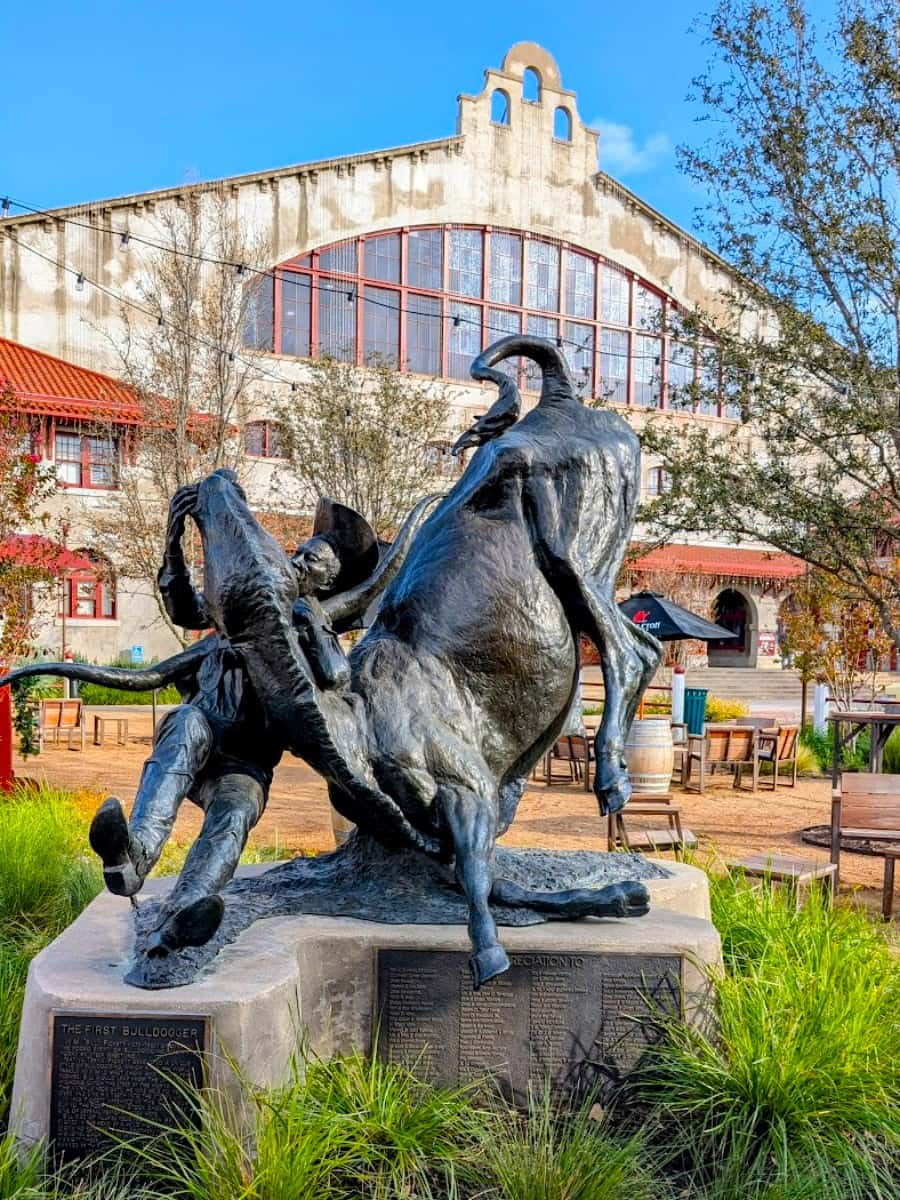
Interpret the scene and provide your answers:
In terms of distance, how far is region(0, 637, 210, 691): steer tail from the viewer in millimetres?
3605

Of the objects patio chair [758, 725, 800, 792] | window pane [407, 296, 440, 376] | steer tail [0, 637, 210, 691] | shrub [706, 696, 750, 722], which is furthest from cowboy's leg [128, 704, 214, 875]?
window pane [407, 296, 440, 376]

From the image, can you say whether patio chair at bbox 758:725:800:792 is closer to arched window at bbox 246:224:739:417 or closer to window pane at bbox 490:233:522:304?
arched window at bbox 246:224:739:417

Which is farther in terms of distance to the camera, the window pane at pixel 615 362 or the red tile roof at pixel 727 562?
the window pane at pixel 615 362

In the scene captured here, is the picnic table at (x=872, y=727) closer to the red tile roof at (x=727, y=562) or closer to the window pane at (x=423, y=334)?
the red tile roof at (x=727, y=562)

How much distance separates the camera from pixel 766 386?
10312 millimetres

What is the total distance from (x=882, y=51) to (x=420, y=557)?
7.65 metres

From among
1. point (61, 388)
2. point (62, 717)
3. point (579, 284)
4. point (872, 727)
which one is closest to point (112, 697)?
point (62, 717)

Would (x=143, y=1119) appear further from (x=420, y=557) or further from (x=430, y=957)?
(x=420, y=557)

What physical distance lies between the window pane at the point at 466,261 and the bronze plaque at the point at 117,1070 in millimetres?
A: 33651

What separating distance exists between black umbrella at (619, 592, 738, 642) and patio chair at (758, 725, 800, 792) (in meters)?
2.21

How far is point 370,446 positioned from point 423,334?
16391mm

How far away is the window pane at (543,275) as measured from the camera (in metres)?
36.2

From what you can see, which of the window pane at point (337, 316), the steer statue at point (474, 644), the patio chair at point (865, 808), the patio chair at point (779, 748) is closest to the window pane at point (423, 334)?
the window pane at point (337, 316)

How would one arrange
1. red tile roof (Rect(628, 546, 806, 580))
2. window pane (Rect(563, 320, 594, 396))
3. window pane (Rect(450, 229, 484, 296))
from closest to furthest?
red tile roof (Rect(628, 546, 806, 580))
window pane (Rect(450, 229, 484, 296))
window pane (Rect(563, 320, 594, 396))
